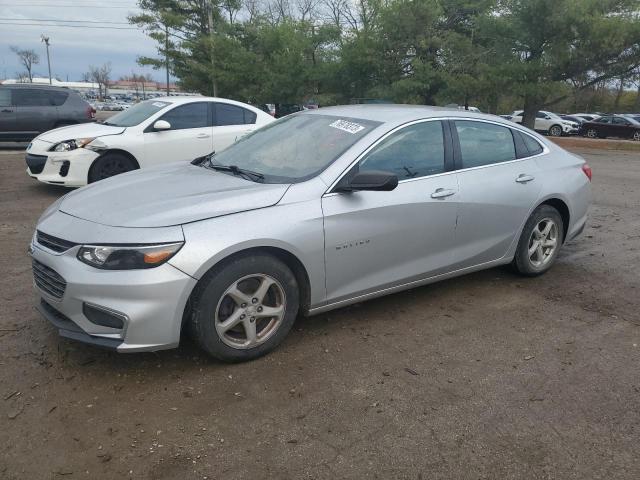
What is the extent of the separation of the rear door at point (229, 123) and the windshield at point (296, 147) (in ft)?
14.5

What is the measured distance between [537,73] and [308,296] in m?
21.2

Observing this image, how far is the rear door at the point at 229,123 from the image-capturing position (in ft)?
28.8

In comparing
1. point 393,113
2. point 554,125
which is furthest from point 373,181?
point 554,125

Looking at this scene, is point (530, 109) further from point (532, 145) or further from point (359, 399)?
point (359, 399)

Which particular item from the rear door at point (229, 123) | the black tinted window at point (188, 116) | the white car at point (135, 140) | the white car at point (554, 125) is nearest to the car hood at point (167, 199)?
the white car at point (135, 140)

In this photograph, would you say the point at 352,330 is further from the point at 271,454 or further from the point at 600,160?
the point at 600,160

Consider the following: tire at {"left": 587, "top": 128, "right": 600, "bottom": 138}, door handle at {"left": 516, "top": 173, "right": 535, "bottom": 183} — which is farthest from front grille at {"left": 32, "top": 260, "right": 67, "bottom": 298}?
tire at {"left": 587, "top": 128, "right": 600, "bottom": 138}

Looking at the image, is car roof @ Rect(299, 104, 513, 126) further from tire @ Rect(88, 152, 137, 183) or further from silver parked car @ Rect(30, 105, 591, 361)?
tire @ Rect(88, 152, 137, 183)

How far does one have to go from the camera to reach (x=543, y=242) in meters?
4.91

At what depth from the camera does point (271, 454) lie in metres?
2.54

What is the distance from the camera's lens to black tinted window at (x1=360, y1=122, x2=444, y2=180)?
150 inches

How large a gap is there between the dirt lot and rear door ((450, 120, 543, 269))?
0.48 m

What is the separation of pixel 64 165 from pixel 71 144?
32cm

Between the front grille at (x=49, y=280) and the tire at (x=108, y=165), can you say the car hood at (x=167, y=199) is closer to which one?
the front grille at (x=49, y=280)
